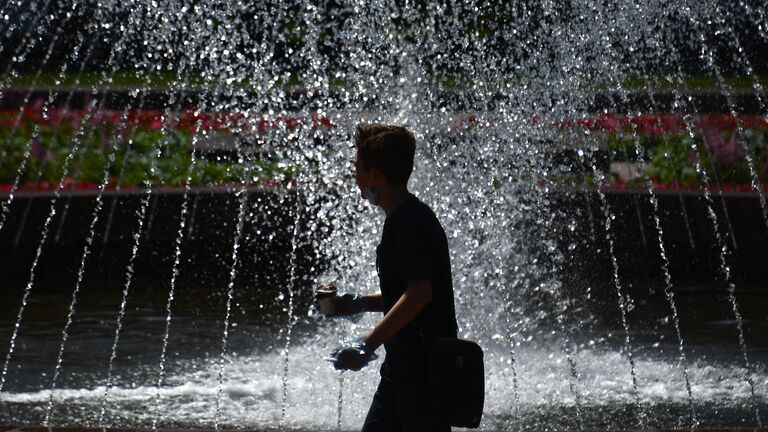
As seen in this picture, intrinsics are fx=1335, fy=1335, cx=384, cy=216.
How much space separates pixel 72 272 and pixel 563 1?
470 centimetres

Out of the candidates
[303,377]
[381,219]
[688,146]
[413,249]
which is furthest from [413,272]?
Result: [688,146]

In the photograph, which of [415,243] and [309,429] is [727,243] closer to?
[309,429]

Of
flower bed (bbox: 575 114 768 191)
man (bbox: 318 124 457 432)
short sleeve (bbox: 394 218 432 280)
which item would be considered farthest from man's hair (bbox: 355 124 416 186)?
flower bed (bbox: 575 114 768 191)

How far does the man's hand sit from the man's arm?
32 centimetres

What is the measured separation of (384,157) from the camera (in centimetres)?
340

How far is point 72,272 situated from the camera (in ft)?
33.1

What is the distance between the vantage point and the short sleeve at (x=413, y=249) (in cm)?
328

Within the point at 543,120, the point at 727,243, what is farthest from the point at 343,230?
the point at 727,243

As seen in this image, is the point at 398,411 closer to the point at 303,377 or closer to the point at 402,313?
the point at 402,313

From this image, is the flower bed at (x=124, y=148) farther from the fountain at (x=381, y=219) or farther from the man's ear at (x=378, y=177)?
the man's ear at (x=378, y=177)

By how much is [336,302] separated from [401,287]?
25cm

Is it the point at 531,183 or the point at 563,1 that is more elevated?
the point at 563,1

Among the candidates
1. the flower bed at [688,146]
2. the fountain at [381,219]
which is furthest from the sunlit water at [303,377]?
the flower bed at [688,146]

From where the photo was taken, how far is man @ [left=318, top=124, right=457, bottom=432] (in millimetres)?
3271
